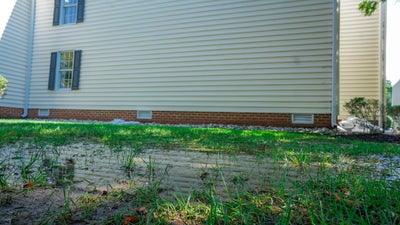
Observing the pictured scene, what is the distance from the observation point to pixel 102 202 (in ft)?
3.67

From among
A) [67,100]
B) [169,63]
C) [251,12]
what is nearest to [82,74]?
[67,100]

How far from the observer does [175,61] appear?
A: 842cm

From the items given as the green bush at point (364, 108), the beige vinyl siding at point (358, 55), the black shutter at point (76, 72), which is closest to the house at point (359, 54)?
the beige vinyl siding at point (358, 55)

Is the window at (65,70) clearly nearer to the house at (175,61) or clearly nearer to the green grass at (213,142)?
the house at (175,61)

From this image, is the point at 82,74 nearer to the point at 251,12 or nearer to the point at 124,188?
the point at 251,12

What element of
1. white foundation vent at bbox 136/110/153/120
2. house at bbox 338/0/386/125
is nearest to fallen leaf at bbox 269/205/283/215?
white foundation vent at bbox 136/110/153/120

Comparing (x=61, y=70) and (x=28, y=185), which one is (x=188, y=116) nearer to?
(x=61, y=70)

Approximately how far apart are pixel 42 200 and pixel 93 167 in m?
0.67

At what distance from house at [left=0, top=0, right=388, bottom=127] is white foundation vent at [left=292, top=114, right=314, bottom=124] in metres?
0.02

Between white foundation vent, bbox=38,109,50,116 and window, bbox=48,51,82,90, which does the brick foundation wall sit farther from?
window, bbox=48,51,82,90

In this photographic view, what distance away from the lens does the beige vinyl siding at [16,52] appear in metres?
9.78

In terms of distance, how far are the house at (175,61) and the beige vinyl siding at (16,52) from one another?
36mm

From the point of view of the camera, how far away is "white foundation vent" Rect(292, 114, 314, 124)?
6.88 m

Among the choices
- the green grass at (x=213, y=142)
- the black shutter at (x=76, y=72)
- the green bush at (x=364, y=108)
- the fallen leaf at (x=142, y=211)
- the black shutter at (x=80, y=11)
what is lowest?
the fallen leaf at (x=142, y=211)
